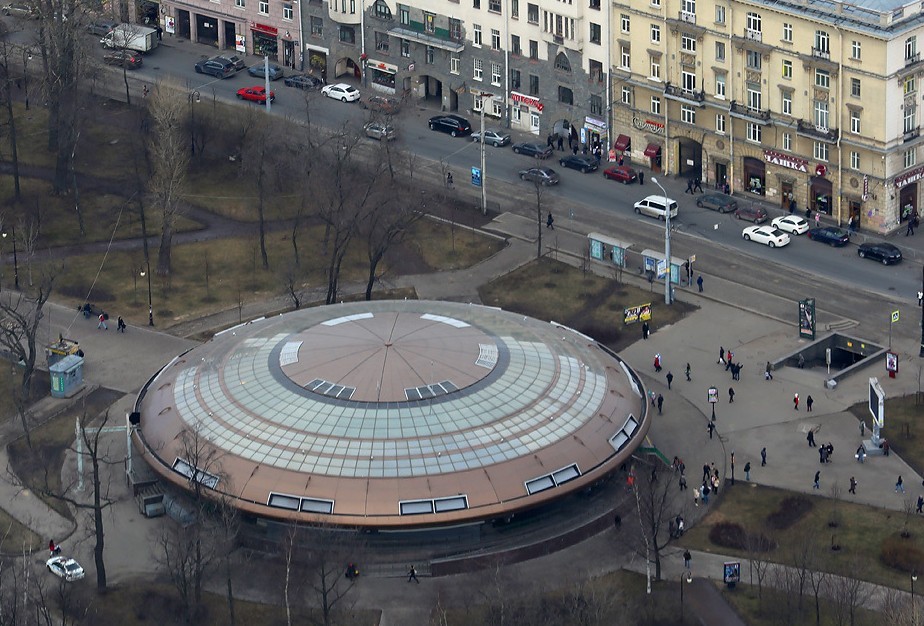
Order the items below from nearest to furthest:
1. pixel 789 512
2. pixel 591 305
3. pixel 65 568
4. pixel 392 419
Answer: pixel 65 568
pixel 392 419
pixel 789 512
pixel 591 305

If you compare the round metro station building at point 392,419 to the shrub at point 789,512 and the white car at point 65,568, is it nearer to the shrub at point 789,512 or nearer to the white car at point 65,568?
the white car at point 65,568

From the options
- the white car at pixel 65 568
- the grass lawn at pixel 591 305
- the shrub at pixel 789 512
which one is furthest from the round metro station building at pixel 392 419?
the grass lawn at pixel 591 305

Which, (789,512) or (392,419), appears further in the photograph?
(789,512)

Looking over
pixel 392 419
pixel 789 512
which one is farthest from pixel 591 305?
pixel 392 419

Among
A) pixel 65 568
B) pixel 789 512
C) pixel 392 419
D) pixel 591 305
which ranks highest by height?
pixel 392 419

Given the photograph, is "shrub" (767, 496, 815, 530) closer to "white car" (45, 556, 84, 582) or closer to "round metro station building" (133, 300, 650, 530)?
"round metro station building" (133, 300, 650, 530)

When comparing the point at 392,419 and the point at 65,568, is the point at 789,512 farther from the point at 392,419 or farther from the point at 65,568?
the point at 65,568
